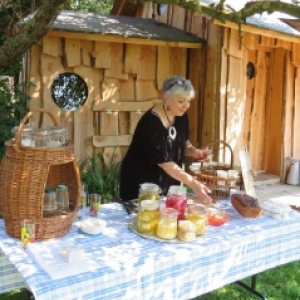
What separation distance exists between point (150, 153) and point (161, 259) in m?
1.01

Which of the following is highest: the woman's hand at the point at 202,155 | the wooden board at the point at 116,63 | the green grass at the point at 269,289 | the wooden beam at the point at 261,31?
the wooden beam at the point at 261,31

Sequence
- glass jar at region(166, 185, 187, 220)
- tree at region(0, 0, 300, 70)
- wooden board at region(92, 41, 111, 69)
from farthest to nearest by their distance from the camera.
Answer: wooden board at region(92, 41, 111, 69) < tree at region(0, 0, 300, 70) < glass jar at region(166, 185, 187, 220)

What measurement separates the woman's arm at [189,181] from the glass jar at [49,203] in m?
0.87

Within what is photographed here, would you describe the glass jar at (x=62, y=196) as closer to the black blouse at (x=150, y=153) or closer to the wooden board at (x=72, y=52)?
the black blouse at (x=150, y=153)

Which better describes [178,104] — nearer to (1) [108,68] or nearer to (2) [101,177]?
(2) [101,177]

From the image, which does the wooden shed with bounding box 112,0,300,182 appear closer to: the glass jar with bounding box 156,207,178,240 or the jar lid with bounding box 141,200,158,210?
the jar lid with bounding box 141,200,158,210

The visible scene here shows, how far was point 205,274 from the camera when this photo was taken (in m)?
2.33

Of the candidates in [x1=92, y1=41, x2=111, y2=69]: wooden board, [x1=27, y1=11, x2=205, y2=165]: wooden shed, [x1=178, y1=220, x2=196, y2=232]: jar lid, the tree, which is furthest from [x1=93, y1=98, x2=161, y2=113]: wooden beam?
[x1=178, y1=220, x2=196, y2=232]: jar lid

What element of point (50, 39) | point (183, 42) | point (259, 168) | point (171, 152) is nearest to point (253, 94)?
point (259, 168)

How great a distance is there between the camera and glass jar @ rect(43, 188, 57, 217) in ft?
7.77

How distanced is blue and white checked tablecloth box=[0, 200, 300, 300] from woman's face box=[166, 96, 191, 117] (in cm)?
83

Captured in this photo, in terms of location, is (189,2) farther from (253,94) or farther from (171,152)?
(253,94)

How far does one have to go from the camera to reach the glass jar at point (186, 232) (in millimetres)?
2354

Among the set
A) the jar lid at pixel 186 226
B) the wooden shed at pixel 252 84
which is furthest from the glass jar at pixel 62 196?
the wooden shed at pixel 252 84
